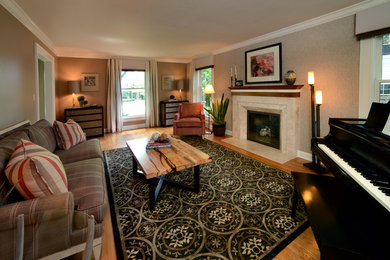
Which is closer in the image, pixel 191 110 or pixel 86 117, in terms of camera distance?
pixel 86 117

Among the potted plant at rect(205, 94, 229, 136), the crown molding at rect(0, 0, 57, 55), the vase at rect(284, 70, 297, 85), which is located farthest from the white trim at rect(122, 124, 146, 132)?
the vase at rect(284, 70, 297, 85)

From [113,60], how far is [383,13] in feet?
19.2

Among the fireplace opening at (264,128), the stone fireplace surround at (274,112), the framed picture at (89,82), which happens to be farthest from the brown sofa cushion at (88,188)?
the framed picture at (89,82)

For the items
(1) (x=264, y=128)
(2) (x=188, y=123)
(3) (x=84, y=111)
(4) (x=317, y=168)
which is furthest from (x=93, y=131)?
(4) (x=317, y=168)

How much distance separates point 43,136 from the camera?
2316mm

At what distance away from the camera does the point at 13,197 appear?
1246mm

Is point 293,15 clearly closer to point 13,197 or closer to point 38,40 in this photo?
point 13,197

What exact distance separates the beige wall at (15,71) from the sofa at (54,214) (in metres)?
0.63

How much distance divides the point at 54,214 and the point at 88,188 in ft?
2.68

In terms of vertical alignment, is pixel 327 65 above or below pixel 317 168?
above

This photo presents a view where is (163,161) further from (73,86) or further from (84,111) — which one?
(73,86)

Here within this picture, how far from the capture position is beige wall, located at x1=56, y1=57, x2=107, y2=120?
5273 mm

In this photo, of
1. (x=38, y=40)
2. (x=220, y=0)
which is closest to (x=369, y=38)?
(x=220, y=0)

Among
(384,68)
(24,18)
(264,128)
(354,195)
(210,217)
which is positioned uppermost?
(24,18)
